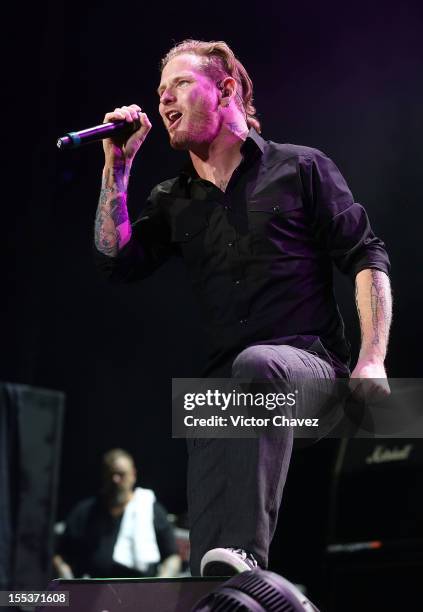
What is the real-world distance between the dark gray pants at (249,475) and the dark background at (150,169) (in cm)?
284

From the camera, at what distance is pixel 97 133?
2.07m

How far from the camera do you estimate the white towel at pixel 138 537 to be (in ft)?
16.9

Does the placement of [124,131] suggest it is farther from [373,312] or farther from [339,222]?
[373,312]

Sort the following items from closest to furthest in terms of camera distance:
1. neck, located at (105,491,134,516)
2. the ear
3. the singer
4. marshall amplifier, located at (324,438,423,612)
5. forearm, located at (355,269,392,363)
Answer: the singer < forearm, located at (355,269,392,363) < the ear < marshall amplifier, located at (324,438,423,612) < neck, located at (105,491,134,516)

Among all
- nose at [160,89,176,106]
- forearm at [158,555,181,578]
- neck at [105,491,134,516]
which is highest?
nose at [160,89,176,106]

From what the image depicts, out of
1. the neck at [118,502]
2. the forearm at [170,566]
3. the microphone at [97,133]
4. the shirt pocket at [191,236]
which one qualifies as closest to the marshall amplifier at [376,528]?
the forearm at [170,566]

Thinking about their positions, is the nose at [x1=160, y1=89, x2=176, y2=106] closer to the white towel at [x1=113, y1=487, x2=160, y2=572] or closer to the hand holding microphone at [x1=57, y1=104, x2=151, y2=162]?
the hand holding microphone at [x1=57, y1=104, x2=151, y2=162]

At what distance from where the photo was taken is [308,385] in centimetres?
183

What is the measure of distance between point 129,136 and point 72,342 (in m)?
4.59

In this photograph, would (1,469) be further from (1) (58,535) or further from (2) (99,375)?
(2) (99,375)

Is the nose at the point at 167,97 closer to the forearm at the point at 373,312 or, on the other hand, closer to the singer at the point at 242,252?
the singer at the point at 242,252

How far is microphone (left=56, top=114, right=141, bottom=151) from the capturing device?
78.0 inches

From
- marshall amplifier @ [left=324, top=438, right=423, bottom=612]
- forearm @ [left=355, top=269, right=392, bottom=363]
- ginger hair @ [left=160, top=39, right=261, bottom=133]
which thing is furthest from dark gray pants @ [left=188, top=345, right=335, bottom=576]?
marshall amplifier @ [left=324, top=438, right=423, bottom=612]

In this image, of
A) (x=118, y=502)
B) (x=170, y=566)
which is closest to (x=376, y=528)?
(x=170, y=566)
